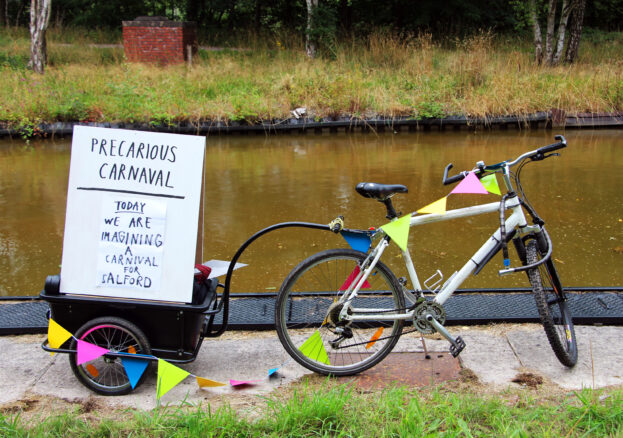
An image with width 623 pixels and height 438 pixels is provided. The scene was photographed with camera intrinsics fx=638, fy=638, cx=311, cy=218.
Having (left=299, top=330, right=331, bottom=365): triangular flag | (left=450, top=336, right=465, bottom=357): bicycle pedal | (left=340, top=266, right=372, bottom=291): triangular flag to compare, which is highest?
(left=340, top=266, right=372, bottom=291): triangular flag

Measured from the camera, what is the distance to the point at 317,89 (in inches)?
558

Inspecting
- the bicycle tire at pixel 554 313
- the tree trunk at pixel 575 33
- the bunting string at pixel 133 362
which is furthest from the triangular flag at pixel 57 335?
the tree trunk at pixel 575 33

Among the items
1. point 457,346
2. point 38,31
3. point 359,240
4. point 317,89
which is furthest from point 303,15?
point 457,346

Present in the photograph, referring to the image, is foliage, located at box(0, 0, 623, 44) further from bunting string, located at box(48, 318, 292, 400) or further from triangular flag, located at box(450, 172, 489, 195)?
bunting string, located at box(48, 318, 292, 400)

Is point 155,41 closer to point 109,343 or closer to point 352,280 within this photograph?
point 109,343

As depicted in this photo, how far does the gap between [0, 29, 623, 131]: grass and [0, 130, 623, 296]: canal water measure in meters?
0.85

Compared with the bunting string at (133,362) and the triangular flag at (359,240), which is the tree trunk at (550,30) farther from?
the bunting string at (133,362)

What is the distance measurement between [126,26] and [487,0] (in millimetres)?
14852

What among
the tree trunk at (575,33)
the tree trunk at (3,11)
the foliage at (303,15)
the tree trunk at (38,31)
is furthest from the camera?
the tree trunk at (3,11)

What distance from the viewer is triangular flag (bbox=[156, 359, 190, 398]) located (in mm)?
3189

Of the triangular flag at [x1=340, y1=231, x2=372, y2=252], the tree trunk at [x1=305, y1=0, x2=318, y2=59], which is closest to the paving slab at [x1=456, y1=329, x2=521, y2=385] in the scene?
the triangular flag at [x1=340, y1=231, x2=372, y2=252]

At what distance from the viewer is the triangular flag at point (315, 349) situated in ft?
11.2

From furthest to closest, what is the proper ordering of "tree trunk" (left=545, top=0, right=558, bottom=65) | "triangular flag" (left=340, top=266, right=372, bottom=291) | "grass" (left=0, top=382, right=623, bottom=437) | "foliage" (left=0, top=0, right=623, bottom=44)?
"foliage" (left=0, top=0, right=623, bottom=44)
"tree trunk" (left=545, top=0, right=558, bottom=65)
"triangular flag" (left=340, top=266, right=372, bottom=291)
"grass" (left=0, top=382, right=623, bottom=437)

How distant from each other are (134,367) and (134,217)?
0.77 metres
